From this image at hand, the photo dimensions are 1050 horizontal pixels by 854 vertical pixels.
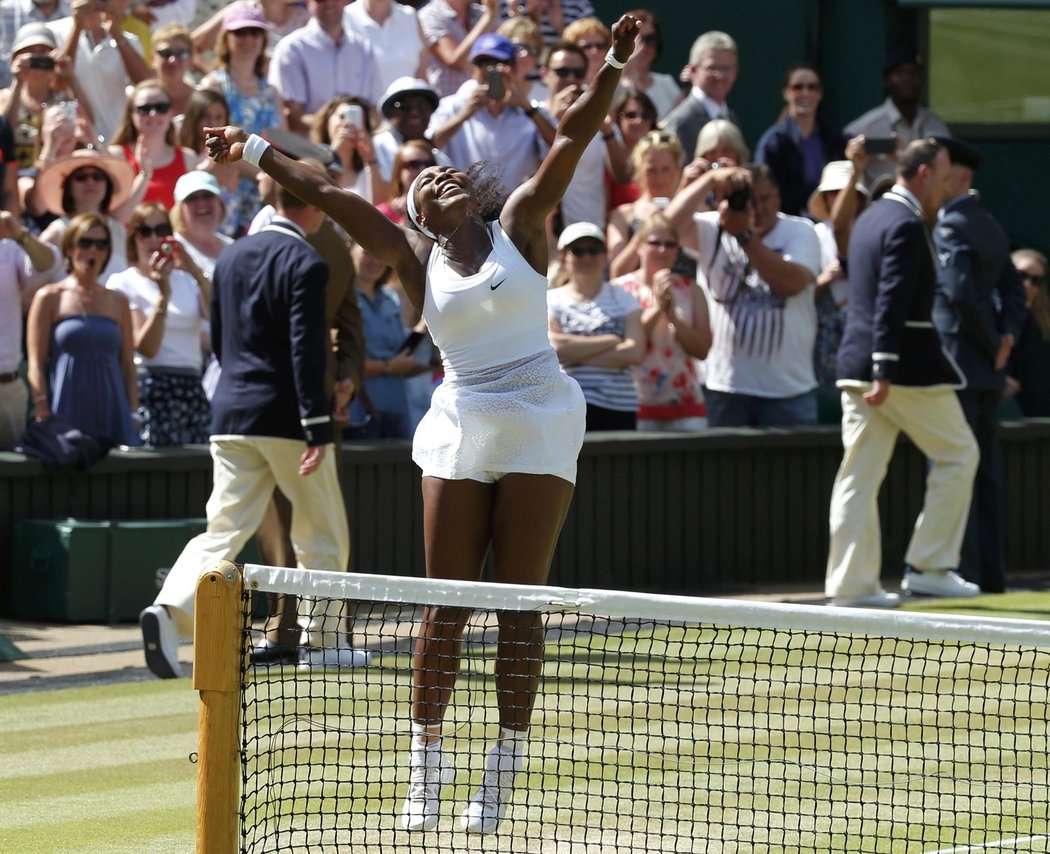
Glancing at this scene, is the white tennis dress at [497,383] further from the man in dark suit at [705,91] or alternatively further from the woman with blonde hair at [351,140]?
the man in dark suit at [705,91]

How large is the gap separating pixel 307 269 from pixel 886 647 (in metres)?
3.43

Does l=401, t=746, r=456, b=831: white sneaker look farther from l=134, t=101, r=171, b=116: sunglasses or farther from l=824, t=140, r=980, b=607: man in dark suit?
l=134, t=101, r=171, b=116: sunglasses

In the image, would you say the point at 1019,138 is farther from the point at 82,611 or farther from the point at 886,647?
the point at 82,611

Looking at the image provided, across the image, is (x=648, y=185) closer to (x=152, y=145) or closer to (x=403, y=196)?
(x=403, y=196)

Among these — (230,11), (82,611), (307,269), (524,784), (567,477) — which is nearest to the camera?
(567,477)

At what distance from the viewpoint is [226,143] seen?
6.92 metres

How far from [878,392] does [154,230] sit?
423 centimetres

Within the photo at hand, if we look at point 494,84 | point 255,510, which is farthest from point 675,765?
point 494,84

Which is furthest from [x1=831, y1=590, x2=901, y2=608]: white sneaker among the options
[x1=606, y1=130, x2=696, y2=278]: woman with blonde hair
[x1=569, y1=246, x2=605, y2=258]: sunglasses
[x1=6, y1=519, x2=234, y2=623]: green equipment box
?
[x1=6, y1=519, x2=234, y2=623]: green equipment box

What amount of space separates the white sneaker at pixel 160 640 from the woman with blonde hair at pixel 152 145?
14.4 feet

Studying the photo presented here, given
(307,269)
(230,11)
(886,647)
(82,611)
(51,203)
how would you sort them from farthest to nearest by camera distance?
1. (230,11)
2. (51,203)
3. (82,611)
4. (886,647)
5. (307,269)

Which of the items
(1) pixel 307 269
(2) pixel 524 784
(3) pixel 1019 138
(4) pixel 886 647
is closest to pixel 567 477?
(2) pixel 524 784

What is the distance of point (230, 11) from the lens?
14.1 metres

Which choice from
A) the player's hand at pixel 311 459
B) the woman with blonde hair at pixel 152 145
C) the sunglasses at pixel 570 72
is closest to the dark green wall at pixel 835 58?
the sunglasses at pixel 570 72
